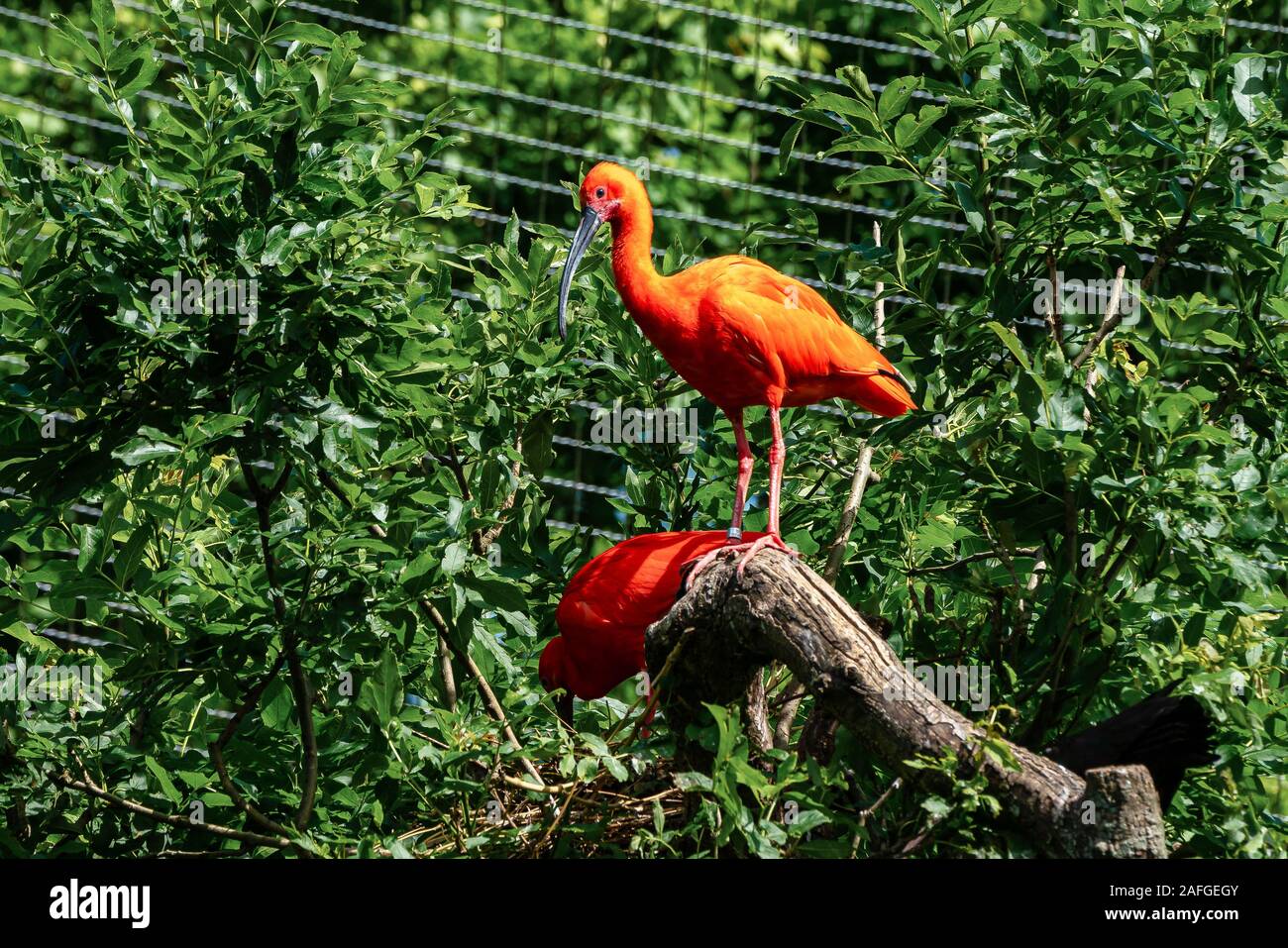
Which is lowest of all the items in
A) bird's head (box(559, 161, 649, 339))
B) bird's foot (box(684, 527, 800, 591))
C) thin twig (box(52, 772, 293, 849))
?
thin twig (box(52, 772, 293, 849))

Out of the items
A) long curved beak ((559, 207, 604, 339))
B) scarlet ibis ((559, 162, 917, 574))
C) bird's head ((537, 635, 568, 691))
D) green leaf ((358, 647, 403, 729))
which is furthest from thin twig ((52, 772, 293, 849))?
long curved beak ((559, 207, 604, 339))

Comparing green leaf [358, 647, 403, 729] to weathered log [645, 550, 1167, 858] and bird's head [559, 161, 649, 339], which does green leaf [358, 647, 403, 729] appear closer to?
weathered log [645, 550, 1167, 858]

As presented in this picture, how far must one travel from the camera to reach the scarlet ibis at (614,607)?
3.79 meters

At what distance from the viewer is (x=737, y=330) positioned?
367 cm

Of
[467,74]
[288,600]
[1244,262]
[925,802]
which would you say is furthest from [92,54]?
[467,74]

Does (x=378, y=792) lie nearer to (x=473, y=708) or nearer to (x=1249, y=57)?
(x=473, y=708)

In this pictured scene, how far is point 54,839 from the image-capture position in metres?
A: 4.05

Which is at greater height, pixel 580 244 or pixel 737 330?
pixel 580 244

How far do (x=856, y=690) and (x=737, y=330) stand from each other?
96cm

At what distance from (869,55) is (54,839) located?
18.2 ft

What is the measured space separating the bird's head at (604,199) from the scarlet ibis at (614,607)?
691mm

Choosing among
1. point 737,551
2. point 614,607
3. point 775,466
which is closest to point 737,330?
point 775,466

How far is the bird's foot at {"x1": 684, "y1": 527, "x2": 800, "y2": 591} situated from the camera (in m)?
3.27

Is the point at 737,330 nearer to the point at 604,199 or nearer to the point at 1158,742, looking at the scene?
the point at 604,199
